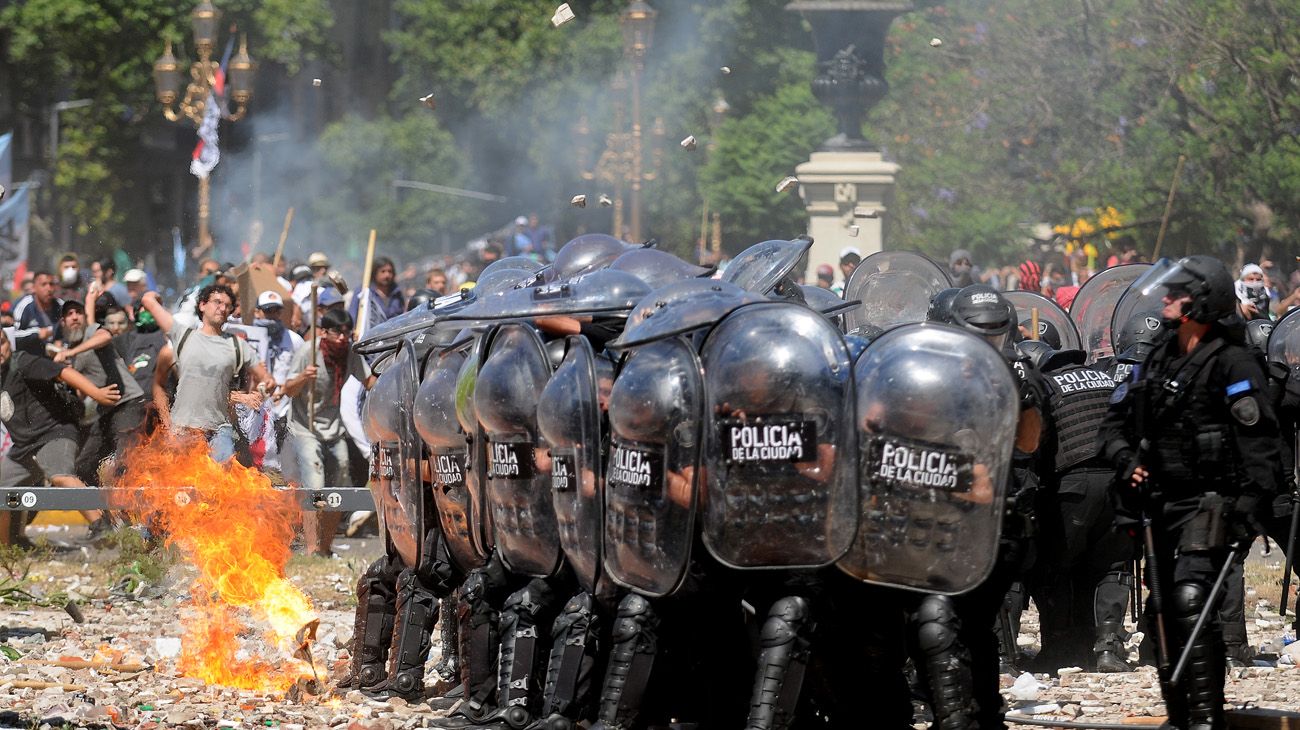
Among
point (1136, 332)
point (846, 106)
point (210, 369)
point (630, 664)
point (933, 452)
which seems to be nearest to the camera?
point (933, 452)

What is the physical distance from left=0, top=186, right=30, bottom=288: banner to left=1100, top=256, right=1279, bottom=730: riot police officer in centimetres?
2789

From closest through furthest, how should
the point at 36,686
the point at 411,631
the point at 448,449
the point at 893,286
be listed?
1. the point at 448,449
2. the point at 411,631
3. the point at 36,686
4. the point at 893,286

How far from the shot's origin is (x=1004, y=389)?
6.59m

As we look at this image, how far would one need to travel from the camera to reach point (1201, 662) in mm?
7285

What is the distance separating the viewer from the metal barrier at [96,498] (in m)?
11.0

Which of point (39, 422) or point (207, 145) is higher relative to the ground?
point (207, 145)

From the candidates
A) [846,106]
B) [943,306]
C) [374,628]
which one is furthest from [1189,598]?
[846,106]

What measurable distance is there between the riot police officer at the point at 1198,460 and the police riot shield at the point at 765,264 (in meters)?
1.43

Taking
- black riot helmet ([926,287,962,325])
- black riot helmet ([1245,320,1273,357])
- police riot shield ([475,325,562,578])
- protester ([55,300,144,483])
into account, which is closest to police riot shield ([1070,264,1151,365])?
black riot helmet ([1245,320,1273,357])

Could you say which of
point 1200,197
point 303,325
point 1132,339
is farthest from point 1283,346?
point 1200,197

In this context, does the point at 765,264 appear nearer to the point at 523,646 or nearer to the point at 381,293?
the point at 523,646

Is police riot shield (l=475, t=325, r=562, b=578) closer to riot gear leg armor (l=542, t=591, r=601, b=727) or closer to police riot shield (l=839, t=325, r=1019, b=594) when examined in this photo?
riot gear leg armor (l=542, t=591, r=601, b=727)

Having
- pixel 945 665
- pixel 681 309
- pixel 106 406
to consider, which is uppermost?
pixel 681 309

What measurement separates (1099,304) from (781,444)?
579 cm
